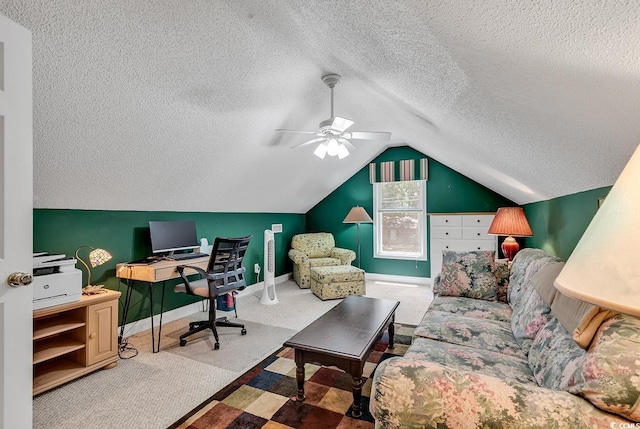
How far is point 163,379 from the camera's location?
7.30ft

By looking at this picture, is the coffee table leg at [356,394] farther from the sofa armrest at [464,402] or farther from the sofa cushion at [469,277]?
the sofa cushion at [469,277]

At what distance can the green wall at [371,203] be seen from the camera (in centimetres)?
488

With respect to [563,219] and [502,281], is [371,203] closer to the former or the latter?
[502,281]

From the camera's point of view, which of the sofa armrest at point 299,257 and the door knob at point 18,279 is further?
the sofa armrest at point 299,257

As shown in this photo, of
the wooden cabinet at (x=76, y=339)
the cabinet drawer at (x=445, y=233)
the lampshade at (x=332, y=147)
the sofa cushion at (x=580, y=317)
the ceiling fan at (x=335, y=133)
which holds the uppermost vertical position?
the ceiling fan at (x=335, y=133)

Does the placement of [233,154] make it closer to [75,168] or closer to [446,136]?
[75,168]

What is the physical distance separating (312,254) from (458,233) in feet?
8.29

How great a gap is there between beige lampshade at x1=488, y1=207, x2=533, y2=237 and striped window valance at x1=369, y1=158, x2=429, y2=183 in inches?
80.5

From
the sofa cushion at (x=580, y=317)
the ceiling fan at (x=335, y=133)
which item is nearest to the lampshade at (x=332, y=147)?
the ceiling fan at (x=335, y=133)

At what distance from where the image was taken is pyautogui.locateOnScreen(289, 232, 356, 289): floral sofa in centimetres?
497

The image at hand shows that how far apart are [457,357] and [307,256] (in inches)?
144

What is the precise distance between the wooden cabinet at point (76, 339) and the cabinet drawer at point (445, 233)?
4.34 m

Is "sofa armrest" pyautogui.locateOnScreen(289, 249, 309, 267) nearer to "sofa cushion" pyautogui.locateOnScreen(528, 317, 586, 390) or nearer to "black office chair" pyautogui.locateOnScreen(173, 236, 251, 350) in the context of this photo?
"black office chair" pyautogui.locateOnScreen(173, 236, 251, 350)

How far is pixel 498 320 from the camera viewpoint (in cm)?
226
